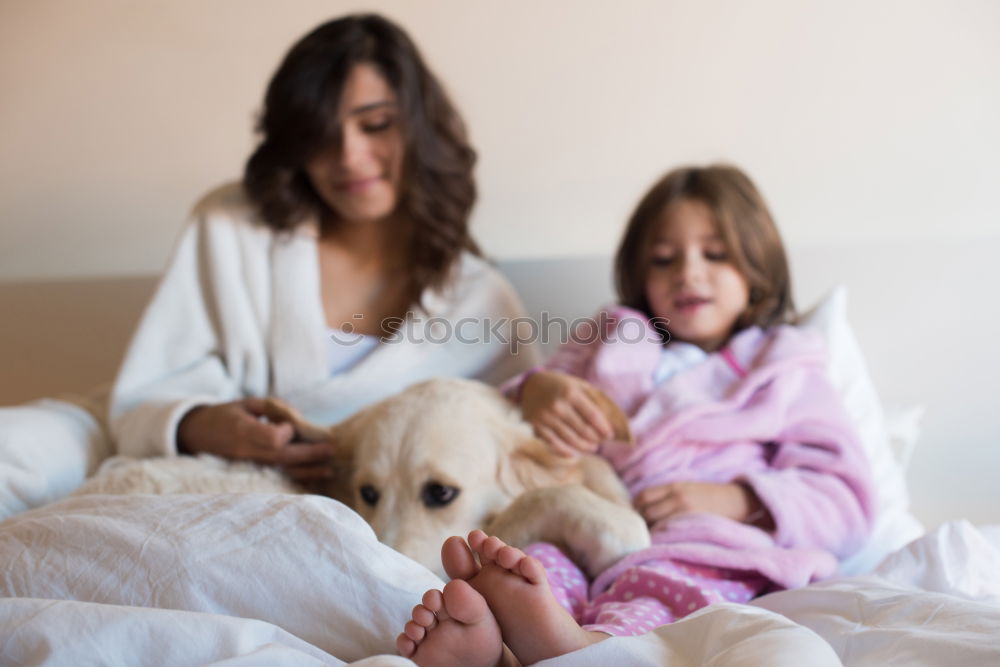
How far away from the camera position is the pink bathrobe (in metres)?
1.06

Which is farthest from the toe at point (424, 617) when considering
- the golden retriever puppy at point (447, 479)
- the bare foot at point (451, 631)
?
the golden retriever puppy at point (447, 479)

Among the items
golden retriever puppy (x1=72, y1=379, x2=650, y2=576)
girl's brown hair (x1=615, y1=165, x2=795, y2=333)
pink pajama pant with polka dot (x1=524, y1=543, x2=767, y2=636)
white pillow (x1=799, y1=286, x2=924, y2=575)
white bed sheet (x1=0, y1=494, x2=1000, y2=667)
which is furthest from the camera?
girl's brown hair (x1=615, y1=165, x2=795, y2=333)

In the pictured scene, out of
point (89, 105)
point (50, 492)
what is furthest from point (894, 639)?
point (89, 105)

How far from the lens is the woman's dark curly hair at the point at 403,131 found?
150cm

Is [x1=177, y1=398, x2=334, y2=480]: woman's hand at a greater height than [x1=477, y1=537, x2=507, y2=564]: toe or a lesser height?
lesser

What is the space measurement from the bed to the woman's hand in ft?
0.99

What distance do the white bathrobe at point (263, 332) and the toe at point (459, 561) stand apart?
811mm

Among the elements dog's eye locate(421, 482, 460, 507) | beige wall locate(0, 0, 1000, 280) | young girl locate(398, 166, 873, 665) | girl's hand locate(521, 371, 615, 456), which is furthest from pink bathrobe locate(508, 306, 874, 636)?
beige wall locate(0, 0, 1000, 280)

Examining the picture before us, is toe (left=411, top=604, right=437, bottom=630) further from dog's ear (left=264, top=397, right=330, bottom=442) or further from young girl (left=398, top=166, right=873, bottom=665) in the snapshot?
dog's ear (left=264, top=397, right=330, bottom=442)

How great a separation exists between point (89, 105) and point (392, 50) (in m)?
1.06

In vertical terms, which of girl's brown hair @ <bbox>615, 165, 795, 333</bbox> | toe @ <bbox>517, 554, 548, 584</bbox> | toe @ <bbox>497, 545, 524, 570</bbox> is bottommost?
toe @ <bbox>517, 554, 548, 584</bbox>

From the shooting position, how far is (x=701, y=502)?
3.79 feet

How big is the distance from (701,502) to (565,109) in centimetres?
109

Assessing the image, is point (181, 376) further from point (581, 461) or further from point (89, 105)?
point (89, 105)
